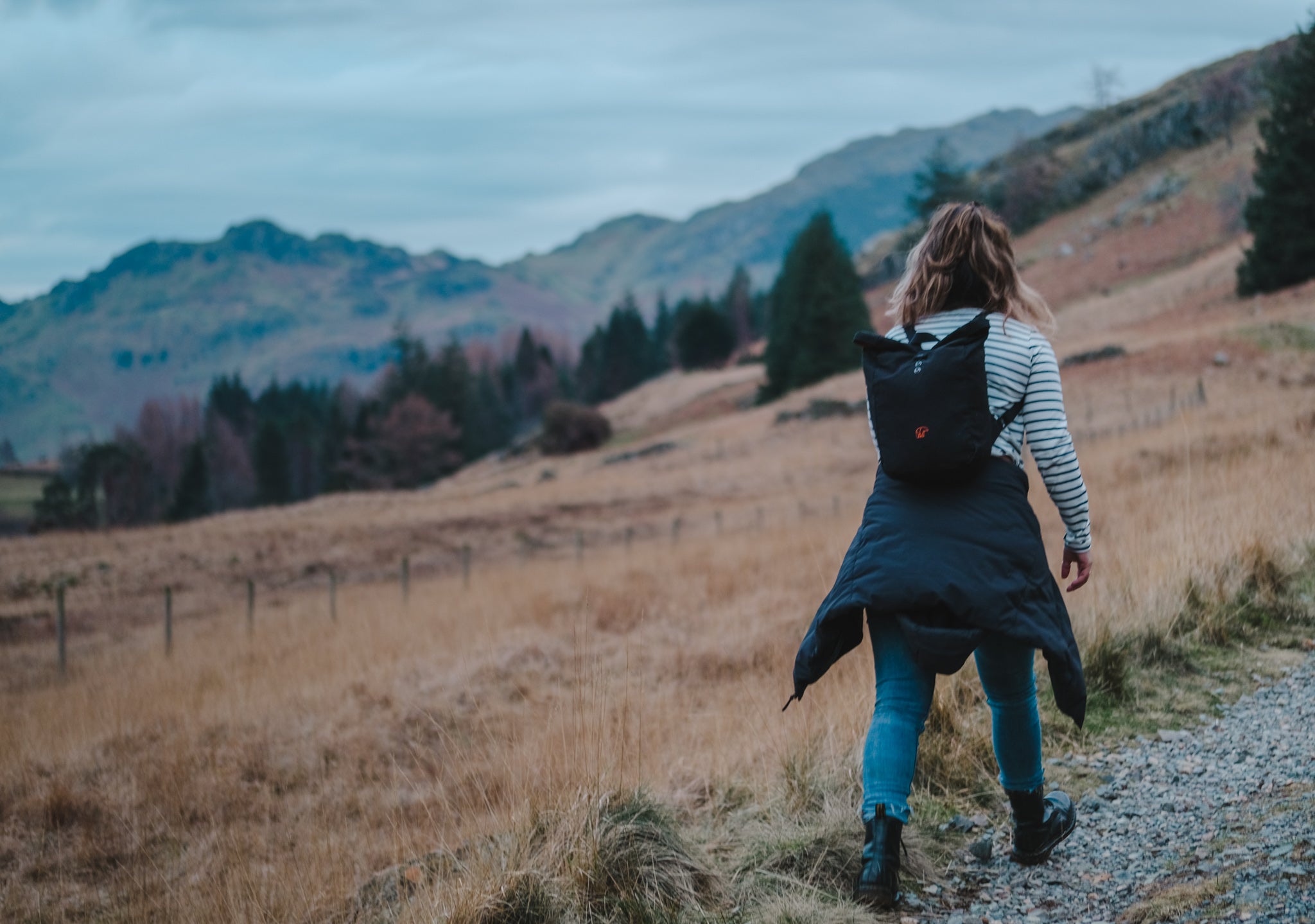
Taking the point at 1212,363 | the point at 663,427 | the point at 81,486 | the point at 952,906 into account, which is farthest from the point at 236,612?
the point at 81,486

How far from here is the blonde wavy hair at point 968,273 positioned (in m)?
2.85

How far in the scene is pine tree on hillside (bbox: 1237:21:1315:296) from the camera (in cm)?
2912

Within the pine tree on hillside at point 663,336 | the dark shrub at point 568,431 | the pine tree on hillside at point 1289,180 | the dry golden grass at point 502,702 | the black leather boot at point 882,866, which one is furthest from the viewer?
the pine tree on hillside at point 663,336

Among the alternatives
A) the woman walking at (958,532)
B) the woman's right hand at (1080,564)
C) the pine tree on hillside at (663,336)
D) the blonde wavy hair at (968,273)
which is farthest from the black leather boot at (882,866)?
the pine tree on hillside at (663,336)

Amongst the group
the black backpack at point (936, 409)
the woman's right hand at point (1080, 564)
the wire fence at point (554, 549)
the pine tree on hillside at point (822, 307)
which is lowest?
the wire fence at point (554, 549)

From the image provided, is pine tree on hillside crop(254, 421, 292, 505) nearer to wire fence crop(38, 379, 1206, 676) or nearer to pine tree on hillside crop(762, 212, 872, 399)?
pine tree on hillside crop(762, 212, 872, 399)

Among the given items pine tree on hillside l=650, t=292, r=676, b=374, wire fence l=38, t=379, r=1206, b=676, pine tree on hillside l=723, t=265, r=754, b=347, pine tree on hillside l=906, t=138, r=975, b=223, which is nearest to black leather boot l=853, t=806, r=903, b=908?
wire fence l=38, t=379, r=1206, b=676

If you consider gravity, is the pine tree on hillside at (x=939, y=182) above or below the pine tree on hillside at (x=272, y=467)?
above

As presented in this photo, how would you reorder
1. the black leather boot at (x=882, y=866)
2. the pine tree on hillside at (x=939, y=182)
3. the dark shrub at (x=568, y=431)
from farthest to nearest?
the pine tree on hillside at (x=939, y=182) → the dark shrub at (x=568, y=431) → the black leather boot at (x=882, y=866)

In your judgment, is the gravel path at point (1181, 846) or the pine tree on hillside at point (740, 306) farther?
the pine tree on hillside at point (740, 306)

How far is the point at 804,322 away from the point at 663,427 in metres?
11.8

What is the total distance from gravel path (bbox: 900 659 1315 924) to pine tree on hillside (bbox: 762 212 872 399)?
141 feet

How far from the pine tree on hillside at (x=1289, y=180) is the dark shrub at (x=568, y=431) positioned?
111ft

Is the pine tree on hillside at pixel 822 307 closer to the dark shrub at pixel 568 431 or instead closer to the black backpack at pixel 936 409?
the dark shrub at pixel 568 431
